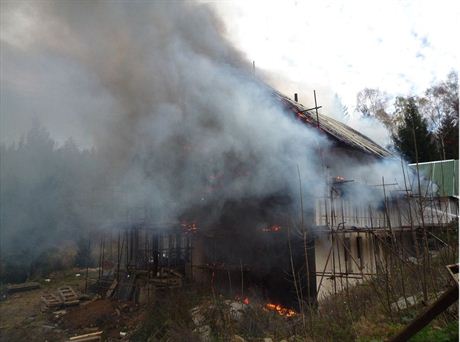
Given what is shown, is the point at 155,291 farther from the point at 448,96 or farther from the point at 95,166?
the point at 448,96

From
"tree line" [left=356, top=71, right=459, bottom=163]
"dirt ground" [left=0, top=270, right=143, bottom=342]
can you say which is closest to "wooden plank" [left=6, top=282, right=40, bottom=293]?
"dirt ground" [left=0, top=270, right=143, bottom=342]

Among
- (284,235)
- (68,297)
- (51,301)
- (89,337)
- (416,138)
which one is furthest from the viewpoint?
(416,138)

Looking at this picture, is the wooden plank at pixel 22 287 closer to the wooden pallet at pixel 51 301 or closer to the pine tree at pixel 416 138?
the wooden pallet at pixel 51 301

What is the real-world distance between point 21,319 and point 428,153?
2936cm

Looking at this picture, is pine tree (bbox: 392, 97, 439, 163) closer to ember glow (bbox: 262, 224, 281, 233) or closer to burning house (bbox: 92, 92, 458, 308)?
burning house (bbox: 92, 92, 458, 308)

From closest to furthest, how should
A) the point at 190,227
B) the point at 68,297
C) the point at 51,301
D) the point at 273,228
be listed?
1. the point at 273,228
2. the point at 51,301
3. the point at 190,227
4. the point at 68,297

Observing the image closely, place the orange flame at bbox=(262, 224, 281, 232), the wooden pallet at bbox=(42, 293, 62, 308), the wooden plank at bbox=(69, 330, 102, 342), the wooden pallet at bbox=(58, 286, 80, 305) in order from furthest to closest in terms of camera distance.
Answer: the wooden pallet at bbox=(58, 286, 80, 305) < the wooden pallet at bbox=(42, 293, 62, 308) < the orange flame at bbox=(262, 224, 281, 232) < the wooden plank at bbox=(69, 330, 102, 342)

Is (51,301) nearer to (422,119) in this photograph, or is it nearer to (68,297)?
(68,297)

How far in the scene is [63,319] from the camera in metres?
11.4

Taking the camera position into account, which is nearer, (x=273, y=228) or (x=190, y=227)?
(x=273, y=228)

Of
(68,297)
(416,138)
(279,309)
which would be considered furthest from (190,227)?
(416,138)

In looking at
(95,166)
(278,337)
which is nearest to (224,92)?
(95,166)

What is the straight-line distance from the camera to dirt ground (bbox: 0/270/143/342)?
10.0 metres

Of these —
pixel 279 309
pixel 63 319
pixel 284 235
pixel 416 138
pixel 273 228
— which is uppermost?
pixel 416 138
